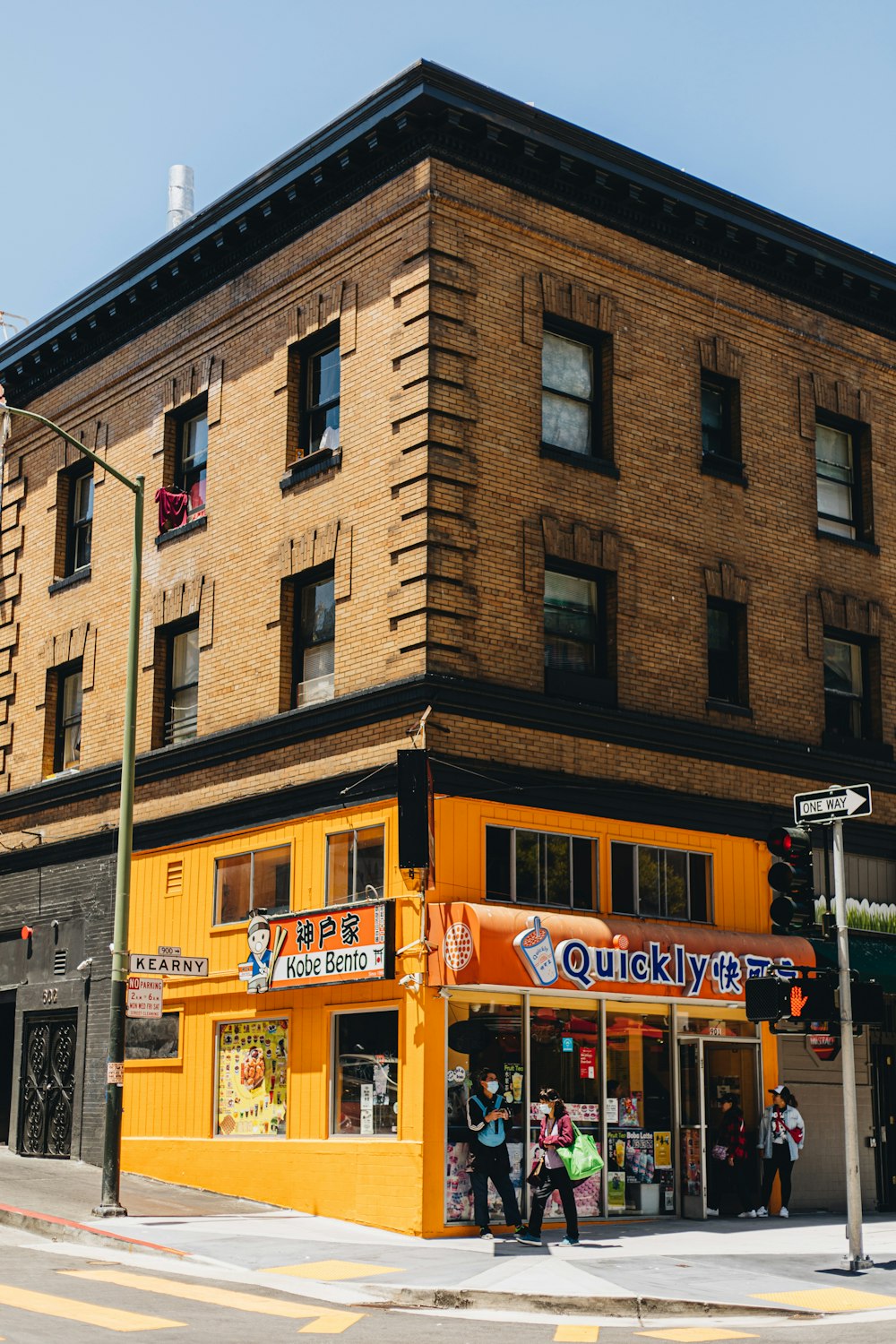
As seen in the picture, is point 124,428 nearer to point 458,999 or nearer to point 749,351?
point 749,351

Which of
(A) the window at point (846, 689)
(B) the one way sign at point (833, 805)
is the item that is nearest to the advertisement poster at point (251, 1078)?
(B) the one way sign at point (833, 805)

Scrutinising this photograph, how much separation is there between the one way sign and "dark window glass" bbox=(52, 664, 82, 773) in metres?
14.3

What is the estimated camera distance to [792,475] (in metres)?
25.3

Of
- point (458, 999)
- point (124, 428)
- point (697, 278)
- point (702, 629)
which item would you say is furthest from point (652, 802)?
point (124, 428)

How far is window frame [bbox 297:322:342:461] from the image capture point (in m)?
23.1

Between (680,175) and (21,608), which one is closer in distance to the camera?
(680,175)

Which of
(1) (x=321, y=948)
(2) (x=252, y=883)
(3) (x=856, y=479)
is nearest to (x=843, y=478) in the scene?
(3) (x=856, y=479)

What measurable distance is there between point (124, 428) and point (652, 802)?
37.9 feet

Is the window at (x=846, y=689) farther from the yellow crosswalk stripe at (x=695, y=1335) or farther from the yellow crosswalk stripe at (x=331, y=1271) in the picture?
the yellow crosswalk stripe at (x=695, y=1335)

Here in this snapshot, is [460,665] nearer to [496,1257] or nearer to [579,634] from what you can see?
[579,634]

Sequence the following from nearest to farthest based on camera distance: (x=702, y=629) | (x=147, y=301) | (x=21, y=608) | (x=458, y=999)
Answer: (x=458, y=999), (x=702, y=629), (x=147, y=301), (x=21, y=608)

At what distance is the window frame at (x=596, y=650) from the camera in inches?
851

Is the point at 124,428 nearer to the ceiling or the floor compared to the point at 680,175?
nearer to the floor

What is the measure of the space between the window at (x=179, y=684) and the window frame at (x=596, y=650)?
608cm
